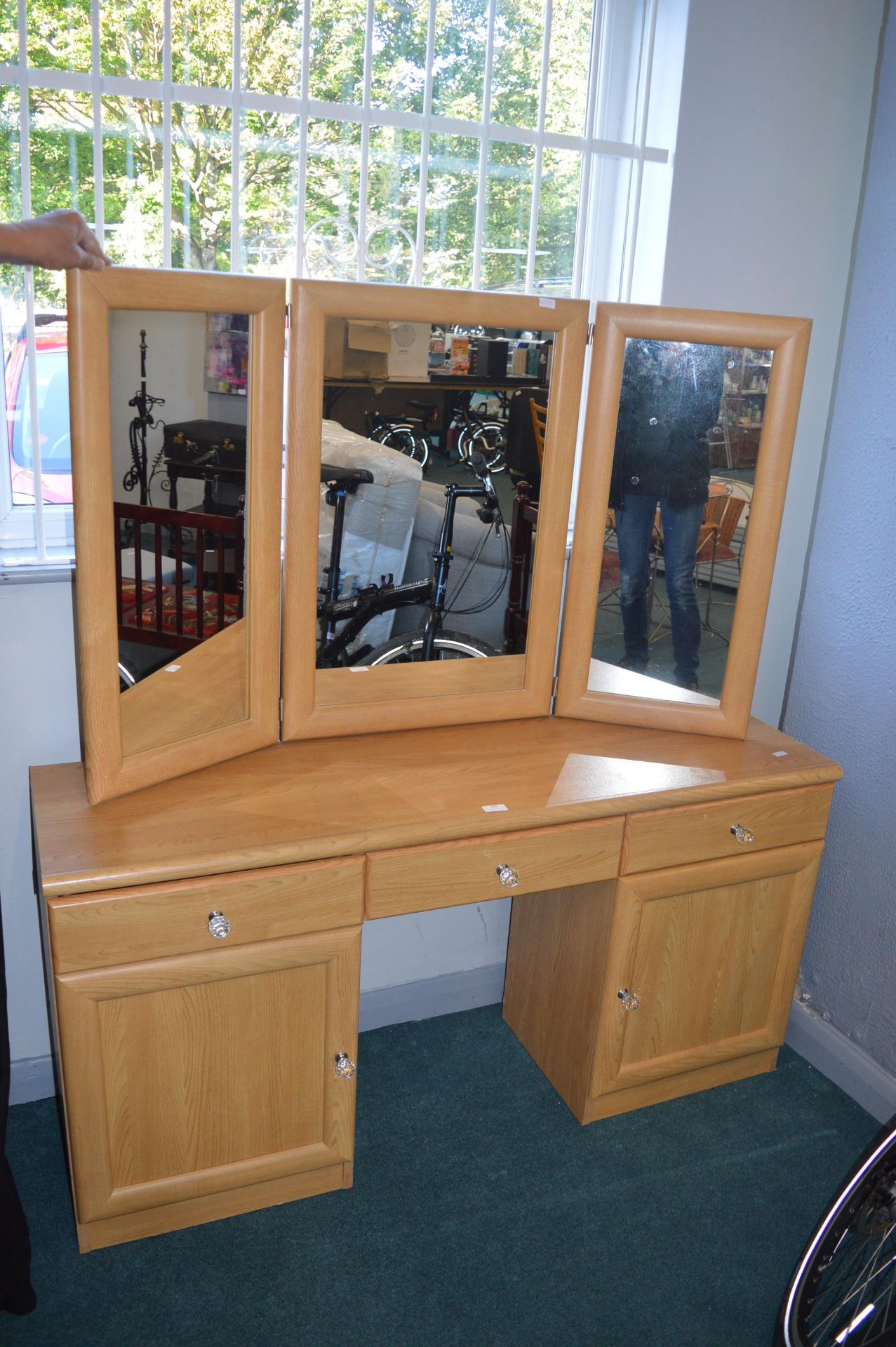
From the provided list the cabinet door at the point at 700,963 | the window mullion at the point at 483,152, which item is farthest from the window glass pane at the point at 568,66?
the cabinet door at the point at 700,963

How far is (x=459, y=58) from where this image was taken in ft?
7.00

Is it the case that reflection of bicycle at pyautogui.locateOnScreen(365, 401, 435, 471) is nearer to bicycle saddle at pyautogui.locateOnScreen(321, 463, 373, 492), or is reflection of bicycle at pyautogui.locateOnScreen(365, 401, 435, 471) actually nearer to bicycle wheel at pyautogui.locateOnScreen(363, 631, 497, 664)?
bicycle saddle at pyautogui.locateOnScreen(321, 463, 373, 492)

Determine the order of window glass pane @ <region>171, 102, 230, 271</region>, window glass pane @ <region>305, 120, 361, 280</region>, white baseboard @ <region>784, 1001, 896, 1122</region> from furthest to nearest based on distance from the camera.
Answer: white baseboard @ <region>784, 1001, 896, 1122</region> < window glass pane @ <region>305, 120, 361, 280</region> < window glass pane @ <region>171, 102, 230, 271</region>

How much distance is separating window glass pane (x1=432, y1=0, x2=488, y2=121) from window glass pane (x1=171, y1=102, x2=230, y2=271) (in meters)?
0.45

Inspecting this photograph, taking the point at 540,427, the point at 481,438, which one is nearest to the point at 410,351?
the point at 481,438

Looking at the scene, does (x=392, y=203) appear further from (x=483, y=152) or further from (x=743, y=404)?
(x=743, y=404)

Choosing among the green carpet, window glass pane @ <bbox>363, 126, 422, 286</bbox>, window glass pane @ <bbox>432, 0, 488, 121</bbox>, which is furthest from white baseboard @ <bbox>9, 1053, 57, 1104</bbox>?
window glass pane @ <bbox>432, 0, 488, 121</bbox>

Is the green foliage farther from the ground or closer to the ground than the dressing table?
farther from the ground

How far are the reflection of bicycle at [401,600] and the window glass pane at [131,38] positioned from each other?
0.77 metres

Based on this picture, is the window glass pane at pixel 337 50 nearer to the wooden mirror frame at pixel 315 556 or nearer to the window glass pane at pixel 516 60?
the window glass pane at pixel 516 60

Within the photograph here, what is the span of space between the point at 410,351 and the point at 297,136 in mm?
489

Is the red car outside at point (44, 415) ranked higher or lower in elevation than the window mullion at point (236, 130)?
lower

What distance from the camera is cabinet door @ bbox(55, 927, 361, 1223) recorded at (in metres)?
1.76

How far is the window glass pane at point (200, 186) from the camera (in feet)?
6.40
